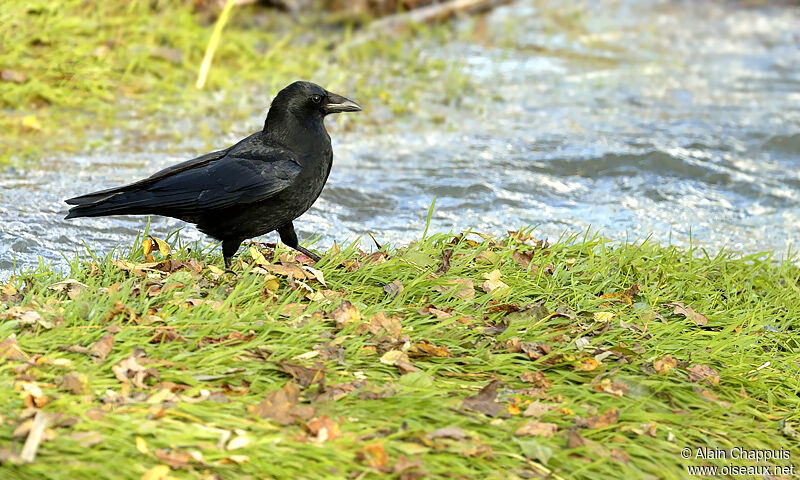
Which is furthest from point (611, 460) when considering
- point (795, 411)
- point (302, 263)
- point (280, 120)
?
point (280, 120)

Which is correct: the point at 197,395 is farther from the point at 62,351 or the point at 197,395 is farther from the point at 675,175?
the point at 675,175

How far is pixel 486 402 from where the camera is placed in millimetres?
3770

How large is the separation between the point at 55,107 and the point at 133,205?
3992 mm

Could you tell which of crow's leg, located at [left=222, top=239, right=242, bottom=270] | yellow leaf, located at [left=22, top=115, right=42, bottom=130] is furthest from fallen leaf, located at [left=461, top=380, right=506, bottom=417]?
yellow leaf, located at [left=22, top=115, right=42, bottom=130]

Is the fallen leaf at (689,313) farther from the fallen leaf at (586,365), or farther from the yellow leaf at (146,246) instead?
the yellow leaf at (146,246)

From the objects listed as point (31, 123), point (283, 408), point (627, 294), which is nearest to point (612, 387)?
point (627, 294)

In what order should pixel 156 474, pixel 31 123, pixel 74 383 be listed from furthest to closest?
1. pixel 31 123
2. pixel 74 383
3. pixel 156 474

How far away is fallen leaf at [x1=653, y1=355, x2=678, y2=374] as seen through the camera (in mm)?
4121

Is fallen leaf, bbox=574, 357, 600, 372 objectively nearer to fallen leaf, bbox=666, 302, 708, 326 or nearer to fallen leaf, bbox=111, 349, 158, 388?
fallen leaf, bbox=666, 302, 708, 326

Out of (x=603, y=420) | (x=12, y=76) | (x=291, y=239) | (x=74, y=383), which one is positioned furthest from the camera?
(x=12, y=76)

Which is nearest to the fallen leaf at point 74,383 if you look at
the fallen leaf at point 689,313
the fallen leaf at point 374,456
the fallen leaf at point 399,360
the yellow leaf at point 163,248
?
the fallen leaf at point 374,456

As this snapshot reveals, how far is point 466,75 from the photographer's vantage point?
997cm

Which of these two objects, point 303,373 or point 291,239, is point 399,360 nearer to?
point 303,373

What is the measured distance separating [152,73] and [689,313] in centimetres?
584
